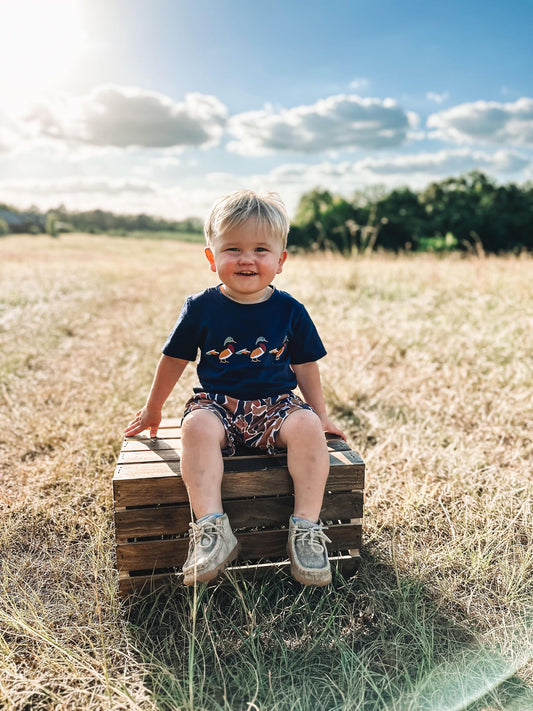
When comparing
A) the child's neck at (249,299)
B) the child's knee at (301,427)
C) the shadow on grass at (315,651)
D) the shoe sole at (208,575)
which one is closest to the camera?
the shadow on grass at (315,651)

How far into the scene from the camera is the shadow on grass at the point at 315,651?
5.01 ft

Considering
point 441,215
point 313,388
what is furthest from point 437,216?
point 313,388

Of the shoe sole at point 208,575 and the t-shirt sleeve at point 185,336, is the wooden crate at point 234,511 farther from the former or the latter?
the t-shirt sleeve at point 185,336

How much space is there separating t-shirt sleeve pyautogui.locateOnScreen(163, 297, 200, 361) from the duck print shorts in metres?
0.21

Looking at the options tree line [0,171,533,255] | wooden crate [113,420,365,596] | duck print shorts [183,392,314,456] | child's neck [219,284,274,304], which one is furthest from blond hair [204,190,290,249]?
tree line [0,171,533,255]

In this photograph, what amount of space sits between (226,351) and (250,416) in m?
0.27

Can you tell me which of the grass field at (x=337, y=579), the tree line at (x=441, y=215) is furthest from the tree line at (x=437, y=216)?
the grass field at (x=337, y=579)

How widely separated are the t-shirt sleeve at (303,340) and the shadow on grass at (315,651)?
861 mm

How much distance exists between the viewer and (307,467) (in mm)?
1901

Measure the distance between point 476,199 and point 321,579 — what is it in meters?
37.1

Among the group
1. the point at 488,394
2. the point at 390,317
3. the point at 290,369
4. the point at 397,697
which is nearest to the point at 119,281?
the point at 390,317

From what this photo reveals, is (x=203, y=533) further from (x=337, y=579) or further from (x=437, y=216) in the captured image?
(x=437, y=216)

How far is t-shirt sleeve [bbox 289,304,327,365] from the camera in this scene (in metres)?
2.23

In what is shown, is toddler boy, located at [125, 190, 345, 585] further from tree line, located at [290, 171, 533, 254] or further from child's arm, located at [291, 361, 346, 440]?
tree line, located at [290, 171, 533, 254]
